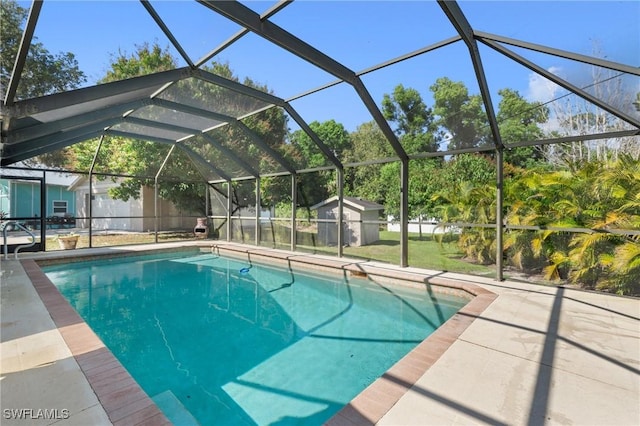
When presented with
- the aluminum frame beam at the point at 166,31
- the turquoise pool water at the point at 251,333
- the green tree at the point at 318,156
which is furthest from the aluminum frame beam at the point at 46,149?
the green tree at the point at 318,156

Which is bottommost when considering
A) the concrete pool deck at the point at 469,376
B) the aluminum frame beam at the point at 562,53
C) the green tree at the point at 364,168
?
the concrete pool deck at the point at 469,376

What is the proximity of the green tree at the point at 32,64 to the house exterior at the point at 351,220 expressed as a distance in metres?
6.08

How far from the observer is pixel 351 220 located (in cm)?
822

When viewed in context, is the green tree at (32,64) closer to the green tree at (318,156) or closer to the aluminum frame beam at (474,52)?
the green tree at (318,156)

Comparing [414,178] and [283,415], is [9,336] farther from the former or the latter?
[414,178]

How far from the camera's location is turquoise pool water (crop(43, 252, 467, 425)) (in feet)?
9.64

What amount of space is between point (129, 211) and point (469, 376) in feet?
56.4

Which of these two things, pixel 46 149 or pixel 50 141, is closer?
pixel 50 141

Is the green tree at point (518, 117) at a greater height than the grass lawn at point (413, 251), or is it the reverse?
the green tree at point (518, 117)

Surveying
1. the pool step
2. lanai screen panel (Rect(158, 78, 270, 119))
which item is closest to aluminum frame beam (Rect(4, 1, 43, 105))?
lanai screen panel (Rect(158, 78, 270, 119))

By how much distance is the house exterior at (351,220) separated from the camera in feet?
26.9

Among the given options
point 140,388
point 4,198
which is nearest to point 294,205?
point 140,388

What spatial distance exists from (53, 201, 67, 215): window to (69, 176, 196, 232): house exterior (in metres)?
1.15

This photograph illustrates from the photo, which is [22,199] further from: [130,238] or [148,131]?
[148,131]
